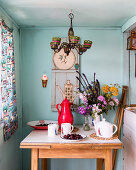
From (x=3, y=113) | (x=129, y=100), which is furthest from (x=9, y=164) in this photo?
(x=129, y=100)

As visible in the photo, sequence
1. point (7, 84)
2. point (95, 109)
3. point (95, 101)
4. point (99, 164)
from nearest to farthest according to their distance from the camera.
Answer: point (7, 84) → point (95, 109) → point (95, 101) → point (99, 164)

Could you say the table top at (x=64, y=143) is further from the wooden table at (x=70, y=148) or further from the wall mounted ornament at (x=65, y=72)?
the wall mounted ornament at (x=65, y=72)

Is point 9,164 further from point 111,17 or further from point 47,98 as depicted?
point 111,17

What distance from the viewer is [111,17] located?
305cm

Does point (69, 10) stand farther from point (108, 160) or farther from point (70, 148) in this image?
point (108, 160)

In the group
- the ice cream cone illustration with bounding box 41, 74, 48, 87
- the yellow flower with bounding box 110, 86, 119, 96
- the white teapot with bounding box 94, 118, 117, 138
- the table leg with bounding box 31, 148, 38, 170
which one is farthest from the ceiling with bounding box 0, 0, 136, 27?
the table leg with bounding box 31, 148, 38, 170

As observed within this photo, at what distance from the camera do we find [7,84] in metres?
2.72

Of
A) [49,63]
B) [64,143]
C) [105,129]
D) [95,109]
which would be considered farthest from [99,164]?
[49,63]

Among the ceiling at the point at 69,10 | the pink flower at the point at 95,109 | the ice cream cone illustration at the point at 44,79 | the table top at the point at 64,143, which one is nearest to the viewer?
the table top at the point at 64,143

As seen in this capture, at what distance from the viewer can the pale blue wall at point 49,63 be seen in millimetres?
3500

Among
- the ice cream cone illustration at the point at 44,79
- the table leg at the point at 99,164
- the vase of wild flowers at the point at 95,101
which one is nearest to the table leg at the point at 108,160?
the vase of wild flowers at the point at 95,101

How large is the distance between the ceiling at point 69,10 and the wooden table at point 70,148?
154 cm

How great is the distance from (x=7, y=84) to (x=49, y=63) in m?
0.96

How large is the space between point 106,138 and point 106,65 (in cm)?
137
